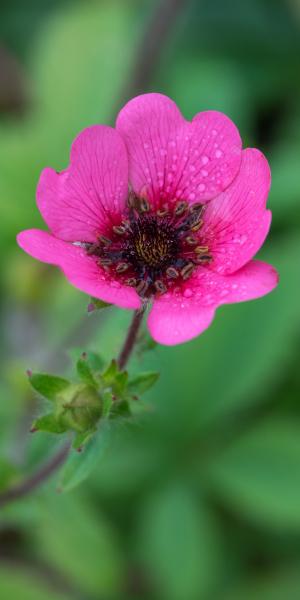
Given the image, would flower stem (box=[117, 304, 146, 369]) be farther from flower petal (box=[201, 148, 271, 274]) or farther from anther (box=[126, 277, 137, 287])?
flower petal (box=[201, 148, 271, 274])

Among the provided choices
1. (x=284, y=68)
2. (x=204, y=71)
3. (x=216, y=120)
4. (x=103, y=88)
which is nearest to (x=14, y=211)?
(x=103, y=88)

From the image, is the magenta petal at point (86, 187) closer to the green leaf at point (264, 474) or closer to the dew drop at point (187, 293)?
the dew drop at point (187, 293)

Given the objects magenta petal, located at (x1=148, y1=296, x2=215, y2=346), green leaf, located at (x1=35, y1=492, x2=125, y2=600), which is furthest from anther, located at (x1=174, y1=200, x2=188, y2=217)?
green leaf, located at (x1=35, y1=492, x2=125, y2=600)

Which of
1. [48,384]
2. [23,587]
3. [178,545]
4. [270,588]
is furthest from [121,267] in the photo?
[270,588]

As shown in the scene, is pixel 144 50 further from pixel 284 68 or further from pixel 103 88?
pixel 284 68

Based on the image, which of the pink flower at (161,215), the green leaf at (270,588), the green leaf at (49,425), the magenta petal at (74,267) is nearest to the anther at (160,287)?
the pink flower at (161,215)

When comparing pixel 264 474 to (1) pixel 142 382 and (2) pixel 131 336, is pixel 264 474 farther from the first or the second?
(2) pixel 131 336
